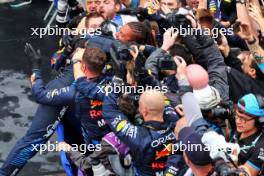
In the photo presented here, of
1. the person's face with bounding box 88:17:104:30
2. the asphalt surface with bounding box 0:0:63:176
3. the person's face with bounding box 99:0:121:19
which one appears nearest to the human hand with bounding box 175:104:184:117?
the person's face with bounding box 88:17:104:30

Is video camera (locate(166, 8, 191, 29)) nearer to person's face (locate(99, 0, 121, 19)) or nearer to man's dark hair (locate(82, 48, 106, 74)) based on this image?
man's dark hair (locate(82, 48, 106, 74))

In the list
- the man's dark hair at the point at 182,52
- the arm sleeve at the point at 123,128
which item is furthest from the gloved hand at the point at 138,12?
the arm sleeve at the point at 123,128

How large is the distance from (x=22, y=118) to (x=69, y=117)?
1633 millimetres

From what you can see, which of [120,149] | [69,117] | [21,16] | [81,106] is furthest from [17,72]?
[120,149]

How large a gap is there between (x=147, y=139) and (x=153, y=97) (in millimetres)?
294

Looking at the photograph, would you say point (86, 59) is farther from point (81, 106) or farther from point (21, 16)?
point (21, 16)

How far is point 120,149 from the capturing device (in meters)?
3.82

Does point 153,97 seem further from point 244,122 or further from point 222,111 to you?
point 244,122

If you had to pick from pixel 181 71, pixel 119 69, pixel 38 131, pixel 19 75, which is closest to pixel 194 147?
pixel 181 71

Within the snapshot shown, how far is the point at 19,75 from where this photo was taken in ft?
24.2

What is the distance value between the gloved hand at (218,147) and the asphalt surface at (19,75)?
273 centimetres

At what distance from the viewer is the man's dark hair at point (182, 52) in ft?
14.1

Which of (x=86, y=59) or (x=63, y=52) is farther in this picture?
(x=63, y=52)

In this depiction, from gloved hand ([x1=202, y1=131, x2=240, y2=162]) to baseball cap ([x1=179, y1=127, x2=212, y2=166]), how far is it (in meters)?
0.05
